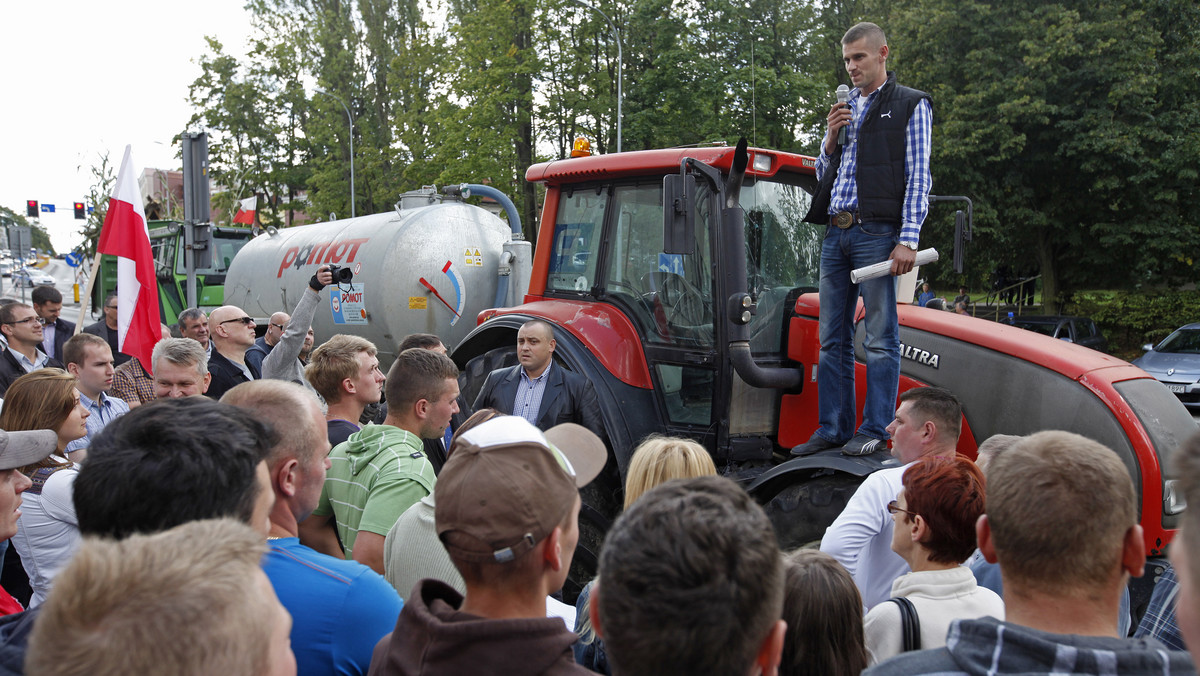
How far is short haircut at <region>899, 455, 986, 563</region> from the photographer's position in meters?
2.25

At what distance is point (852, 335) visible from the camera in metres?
4.09

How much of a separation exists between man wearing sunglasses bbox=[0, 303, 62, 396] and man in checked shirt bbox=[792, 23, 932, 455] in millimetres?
5184

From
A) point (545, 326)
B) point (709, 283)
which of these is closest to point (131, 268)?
point (545, 326)

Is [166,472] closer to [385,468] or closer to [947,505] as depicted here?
[385,468]

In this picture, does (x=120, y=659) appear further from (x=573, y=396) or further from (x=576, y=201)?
(x=576, y=201)

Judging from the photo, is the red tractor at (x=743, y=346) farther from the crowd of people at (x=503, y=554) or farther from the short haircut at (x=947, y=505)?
the short haircut at (x=947, y=505)

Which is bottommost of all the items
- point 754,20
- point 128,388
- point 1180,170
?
point 128,388

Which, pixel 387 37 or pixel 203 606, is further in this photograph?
pixel 387 37

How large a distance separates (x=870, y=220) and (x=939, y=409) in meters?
0.96

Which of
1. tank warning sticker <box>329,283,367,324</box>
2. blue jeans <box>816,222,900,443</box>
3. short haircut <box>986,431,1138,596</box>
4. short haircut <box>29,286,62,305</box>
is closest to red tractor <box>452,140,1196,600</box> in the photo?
blue jeans <box>816,222,900,443</box>

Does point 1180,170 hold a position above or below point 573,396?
above

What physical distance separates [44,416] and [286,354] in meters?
2.35

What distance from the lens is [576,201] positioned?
5164 millimetres

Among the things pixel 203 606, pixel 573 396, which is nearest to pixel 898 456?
pixel 573 396
